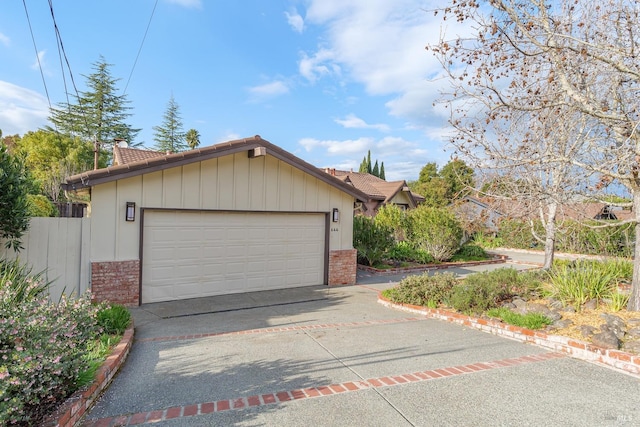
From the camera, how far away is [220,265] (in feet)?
Result: 28.7

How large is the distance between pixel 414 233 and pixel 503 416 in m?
12.4

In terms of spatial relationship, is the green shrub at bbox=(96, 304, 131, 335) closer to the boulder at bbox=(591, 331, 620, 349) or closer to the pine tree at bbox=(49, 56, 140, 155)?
the boulder at bbox=(591, 331, 620, 349)

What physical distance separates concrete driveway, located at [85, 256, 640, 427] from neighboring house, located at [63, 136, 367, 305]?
1.72 metres

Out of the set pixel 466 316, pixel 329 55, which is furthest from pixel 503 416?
pixel 329 55

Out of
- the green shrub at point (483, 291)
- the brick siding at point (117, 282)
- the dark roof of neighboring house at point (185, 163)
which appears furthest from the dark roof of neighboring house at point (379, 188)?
the brick siding at point (117, 282)

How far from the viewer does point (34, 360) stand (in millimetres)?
2812

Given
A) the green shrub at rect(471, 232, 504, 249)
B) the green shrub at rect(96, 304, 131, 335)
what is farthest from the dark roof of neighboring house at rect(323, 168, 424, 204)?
the green shrub at rect(96, 304, 131, 335)

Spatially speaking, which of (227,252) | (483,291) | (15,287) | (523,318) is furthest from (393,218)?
(15,287)

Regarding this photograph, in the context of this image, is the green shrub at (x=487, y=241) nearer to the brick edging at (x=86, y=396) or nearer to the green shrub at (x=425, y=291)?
the green shrub at (x=425, y=291)

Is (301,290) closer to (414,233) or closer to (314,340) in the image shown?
(314,340)

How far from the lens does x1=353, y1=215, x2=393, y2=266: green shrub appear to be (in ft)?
43.4

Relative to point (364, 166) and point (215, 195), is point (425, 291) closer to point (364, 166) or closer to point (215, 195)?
point (215, 195)

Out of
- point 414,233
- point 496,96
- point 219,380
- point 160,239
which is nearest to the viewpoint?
point 219,380

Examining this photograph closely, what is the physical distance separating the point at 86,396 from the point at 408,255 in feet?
41.9
